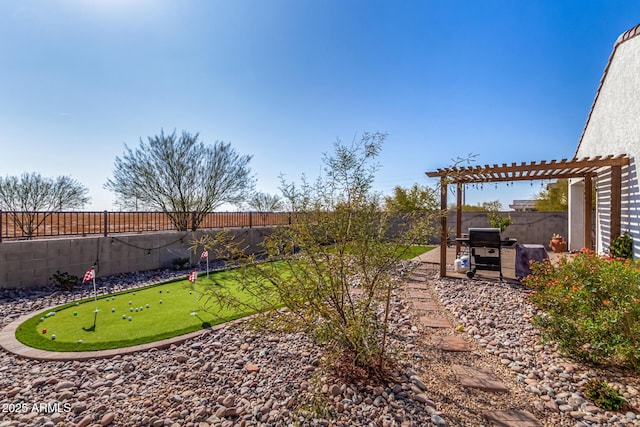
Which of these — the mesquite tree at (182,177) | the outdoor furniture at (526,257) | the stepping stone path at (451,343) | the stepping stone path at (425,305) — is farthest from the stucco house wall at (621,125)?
the mesquite tree at (182,177)

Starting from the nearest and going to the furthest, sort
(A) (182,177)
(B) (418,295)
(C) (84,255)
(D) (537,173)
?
(B) (418,295)
(C) (84,255)
(D) (537,173)
(A) (182,177)

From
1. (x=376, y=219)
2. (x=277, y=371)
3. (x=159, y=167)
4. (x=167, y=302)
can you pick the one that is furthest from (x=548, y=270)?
(x=159, y=167)

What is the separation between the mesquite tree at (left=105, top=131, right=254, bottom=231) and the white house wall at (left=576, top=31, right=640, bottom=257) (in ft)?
33.2

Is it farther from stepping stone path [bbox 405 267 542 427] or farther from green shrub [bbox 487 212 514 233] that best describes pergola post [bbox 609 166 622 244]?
green shrub [bbox 487 212 514 233]

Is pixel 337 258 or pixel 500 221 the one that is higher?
pixel 500 221

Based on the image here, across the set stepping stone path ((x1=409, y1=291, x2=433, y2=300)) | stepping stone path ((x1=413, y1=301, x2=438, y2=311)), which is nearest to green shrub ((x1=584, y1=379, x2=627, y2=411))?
stepping stone path ((x1=413, y1=301, x2=438, y2=311))

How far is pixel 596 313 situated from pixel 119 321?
5334 mm

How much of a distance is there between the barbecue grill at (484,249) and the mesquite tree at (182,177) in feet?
25.9

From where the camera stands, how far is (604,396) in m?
2.00

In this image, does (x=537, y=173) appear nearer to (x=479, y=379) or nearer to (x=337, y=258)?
(x=479, y=379)

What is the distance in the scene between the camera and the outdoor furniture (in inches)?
214

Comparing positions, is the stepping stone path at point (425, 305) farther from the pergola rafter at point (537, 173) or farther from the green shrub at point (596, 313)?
the green shrub at point (596, 313)

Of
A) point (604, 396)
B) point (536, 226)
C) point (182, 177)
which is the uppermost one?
point (182, 177)

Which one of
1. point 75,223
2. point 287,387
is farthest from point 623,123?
point 75,223
